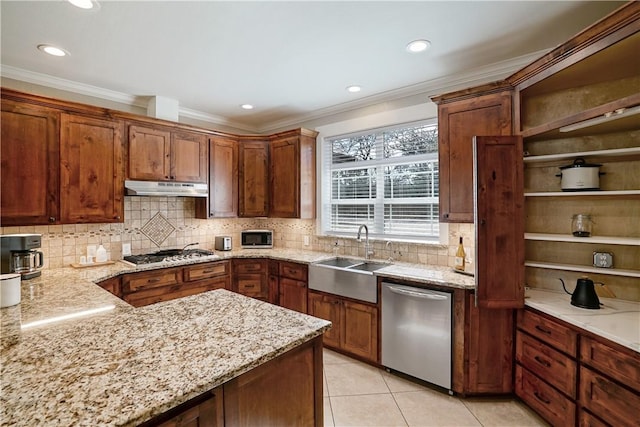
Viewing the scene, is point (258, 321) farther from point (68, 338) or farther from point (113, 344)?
point (68, 338)

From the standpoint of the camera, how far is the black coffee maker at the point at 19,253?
87.1 inches

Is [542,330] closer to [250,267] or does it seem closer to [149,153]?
Answer: [250,267]

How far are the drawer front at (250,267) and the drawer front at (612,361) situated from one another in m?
2.99

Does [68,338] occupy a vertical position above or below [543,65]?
below

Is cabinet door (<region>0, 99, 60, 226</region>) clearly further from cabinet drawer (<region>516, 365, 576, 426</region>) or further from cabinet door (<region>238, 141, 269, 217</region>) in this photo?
cabinet drawer (<region>516, 365, 576, 426</region>)

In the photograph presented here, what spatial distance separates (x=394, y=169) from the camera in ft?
11.2

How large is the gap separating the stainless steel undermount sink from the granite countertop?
123 centimetres

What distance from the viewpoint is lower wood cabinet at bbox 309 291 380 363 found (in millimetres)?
2800

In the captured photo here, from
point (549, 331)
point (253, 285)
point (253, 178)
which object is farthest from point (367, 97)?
point (549, 331)

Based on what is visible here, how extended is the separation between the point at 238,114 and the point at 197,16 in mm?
2127

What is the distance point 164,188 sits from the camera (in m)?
3.27

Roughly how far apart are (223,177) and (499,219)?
3146mm

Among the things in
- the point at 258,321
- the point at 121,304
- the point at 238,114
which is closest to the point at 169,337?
the point at 258,321

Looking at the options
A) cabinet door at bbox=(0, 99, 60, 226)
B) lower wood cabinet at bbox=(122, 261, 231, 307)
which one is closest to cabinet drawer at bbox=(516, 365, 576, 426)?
lower wood cabinet at bbox=(122, 261, 231, 307)
